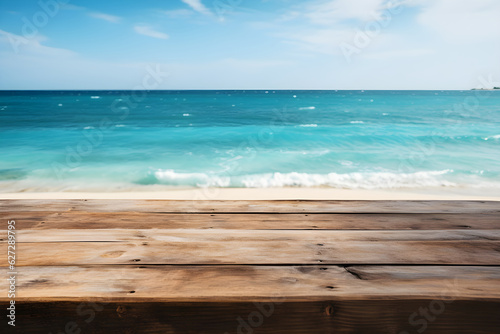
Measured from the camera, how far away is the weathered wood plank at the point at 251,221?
66.2 inches

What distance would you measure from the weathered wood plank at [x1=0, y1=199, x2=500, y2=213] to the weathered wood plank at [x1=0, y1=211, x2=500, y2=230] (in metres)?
0.07

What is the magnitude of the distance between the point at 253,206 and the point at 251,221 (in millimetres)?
264

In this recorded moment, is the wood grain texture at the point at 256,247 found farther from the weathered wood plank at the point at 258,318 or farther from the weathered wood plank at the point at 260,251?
the weathered wood plank at the point at 258,318

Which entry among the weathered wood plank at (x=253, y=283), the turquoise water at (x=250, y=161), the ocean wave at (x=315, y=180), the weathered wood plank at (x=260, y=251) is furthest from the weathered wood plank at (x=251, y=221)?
the turquoise water at (x=250, y=161)

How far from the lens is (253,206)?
6.61 ft

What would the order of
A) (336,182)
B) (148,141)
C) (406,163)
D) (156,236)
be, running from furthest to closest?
(148,141) < (406,163) < (336,182) < (156,236)

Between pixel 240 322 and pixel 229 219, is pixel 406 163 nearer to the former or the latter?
pixel 229 219

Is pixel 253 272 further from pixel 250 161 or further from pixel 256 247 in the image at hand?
pixel 250 161

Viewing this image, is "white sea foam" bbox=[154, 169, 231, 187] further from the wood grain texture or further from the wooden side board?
the wood grain texture

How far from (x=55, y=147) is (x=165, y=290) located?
15271mm

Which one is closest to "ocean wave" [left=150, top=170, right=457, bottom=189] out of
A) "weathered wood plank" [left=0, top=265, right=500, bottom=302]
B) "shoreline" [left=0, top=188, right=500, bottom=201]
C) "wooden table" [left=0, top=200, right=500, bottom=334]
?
"shoreline" [left=0, top=188, right=500, bottom=201]

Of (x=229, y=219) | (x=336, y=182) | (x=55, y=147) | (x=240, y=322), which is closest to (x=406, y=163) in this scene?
(x=336, y=182)

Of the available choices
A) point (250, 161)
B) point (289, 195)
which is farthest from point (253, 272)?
point (250, 161)

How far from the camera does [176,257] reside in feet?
4.39
